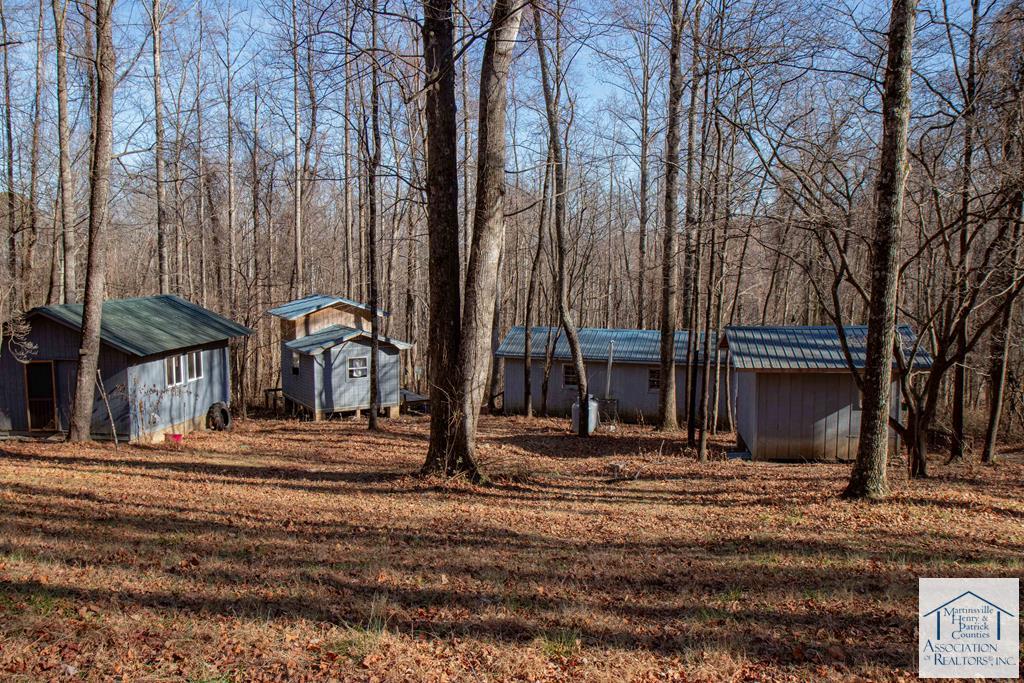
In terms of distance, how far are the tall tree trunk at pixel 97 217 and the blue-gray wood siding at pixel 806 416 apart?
1370cm

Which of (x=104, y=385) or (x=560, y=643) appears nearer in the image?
(x=560, y=643)

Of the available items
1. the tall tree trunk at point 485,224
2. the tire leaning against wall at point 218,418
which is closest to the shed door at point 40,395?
the tire leaning against wall at point 218,418

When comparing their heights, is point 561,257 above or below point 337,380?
above

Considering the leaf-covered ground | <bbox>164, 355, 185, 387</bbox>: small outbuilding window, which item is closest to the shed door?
<bbox>164, 355, 185, 387</bbox>: small outbuilding window

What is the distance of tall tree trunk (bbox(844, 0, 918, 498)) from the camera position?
7.74 m

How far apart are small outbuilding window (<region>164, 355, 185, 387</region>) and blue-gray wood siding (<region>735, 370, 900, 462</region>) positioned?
14193mm

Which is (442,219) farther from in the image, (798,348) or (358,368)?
(358,368)

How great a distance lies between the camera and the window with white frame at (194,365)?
18266 millimetres

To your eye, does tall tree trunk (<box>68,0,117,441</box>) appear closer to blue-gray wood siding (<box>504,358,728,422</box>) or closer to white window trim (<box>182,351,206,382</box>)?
white window trim (<box>182,351,206,382</box>)

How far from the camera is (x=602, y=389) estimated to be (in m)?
23.6

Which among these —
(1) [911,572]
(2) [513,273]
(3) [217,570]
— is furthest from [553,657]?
(2) [513,273]

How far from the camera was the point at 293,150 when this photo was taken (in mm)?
28781

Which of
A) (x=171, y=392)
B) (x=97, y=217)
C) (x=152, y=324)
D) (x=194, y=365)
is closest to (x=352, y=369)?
(x=194, y=365)

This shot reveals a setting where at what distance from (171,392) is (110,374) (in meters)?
1.90
